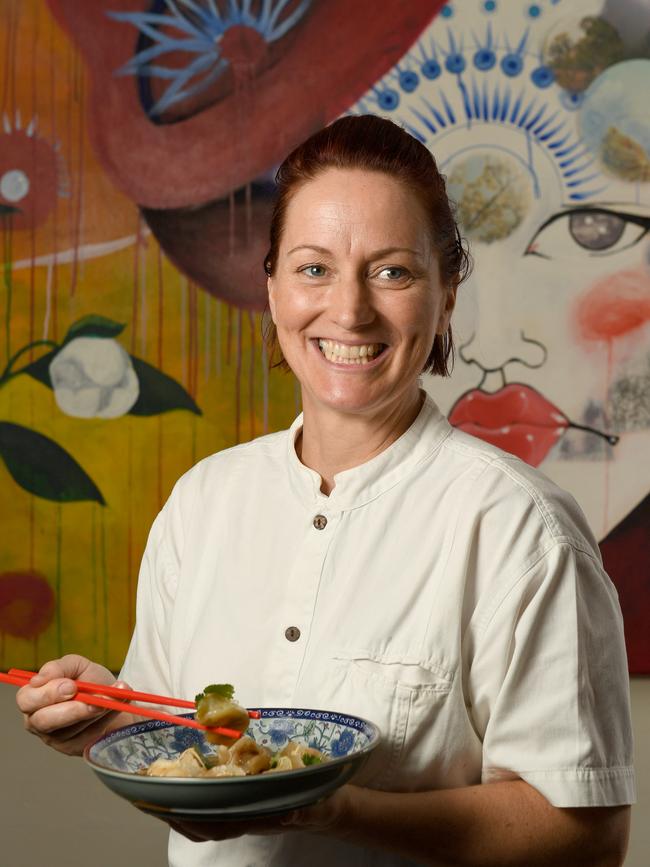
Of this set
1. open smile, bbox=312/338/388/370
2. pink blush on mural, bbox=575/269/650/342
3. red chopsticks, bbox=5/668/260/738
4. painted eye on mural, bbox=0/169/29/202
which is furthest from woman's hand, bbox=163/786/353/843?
painted eye on mural, bbox=0/169/29/202

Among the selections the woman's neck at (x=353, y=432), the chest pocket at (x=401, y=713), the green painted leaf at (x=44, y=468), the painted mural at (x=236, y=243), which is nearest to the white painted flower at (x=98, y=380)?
the painted mural at (x=236, y=243)

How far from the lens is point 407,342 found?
1240mm

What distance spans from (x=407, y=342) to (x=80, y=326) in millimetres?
1718

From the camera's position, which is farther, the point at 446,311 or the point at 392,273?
the point at 446,311

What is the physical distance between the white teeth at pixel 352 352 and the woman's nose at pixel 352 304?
26 mm

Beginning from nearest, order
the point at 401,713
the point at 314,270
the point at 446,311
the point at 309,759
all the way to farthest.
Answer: the point at 309,759 → the point at 401,713 → the point at 314,270 → the point at 446,311

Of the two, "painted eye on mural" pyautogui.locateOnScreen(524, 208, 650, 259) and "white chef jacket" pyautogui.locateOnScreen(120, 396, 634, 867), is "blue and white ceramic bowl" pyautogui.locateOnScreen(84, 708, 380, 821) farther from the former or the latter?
"painted eye on mural" pyautogui.locateOnScreen(524, 208, 650, 259)

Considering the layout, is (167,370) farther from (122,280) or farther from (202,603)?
(202,603)

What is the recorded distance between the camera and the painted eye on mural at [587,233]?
275cm

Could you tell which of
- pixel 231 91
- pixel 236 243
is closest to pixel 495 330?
pixel 236 243

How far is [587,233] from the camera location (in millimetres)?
2750

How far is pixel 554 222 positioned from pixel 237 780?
2.13m

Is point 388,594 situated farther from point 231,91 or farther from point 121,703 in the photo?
point 231,91

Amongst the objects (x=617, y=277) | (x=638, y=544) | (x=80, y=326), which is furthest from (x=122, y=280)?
(x=638, y=544)
